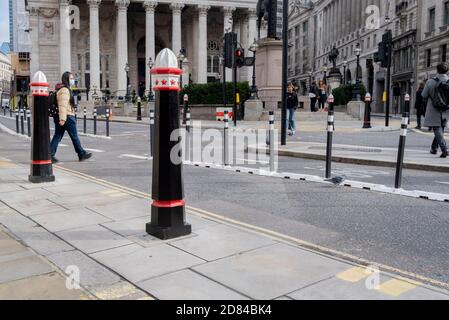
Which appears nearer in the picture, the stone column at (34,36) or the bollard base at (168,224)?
the bollard base at (168,224)

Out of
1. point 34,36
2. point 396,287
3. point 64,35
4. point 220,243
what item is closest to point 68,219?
point 220,243

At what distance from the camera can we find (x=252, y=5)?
72.2 metres

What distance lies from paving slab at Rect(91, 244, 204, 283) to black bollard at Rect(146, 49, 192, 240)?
0.32m

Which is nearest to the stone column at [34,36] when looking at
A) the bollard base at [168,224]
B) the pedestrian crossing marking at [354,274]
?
the bollard base at [168,224]

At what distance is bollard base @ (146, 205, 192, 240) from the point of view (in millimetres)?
4824

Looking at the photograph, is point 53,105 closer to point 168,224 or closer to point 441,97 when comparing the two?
point 168,224

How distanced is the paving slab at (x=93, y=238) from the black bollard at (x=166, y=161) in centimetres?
38

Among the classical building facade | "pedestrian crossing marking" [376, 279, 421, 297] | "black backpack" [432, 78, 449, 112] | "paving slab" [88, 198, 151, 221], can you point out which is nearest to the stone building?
the classical building facade

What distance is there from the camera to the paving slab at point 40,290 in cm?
340

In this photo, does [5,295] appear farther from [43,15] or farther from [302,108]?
[43,15]

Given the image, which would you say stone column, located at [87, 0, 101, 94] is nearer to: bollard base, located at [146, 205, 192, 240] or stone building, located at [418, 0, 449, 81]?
stone building, located at [418, 0, 449, 81]

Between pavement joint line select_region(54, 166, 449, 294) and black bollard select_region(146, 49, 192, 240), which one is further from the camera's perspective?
black bollard select_region(146, 49, 192, 240)

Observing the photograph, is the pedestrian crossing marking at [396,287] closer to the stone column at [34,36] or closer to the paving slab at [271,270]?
the paving slab at [271,270]
